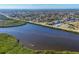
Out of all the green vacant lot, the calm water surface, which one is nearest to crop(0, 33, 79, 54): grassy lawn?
the calm water surface

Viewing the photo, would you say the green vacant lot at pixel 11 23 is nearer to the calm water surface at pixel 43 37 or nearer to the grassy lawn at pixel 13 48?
the calm water surface at pixel 43 37

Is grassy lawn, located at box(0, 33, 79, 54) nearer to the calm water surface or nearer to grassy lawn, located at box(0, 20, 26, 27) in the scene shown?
the calm water surface

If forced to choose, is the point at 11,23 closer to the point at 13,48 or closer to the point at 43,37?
the point at 13,48

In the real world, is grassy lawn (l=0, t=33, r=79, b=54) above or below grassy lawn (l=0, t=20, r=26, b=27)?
below

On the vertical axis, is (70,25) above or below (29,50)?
above

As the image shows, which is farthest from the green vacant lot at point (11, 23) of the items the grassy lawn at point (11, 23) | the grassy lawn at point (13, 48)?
the grassy lawn at point (13, 48)
